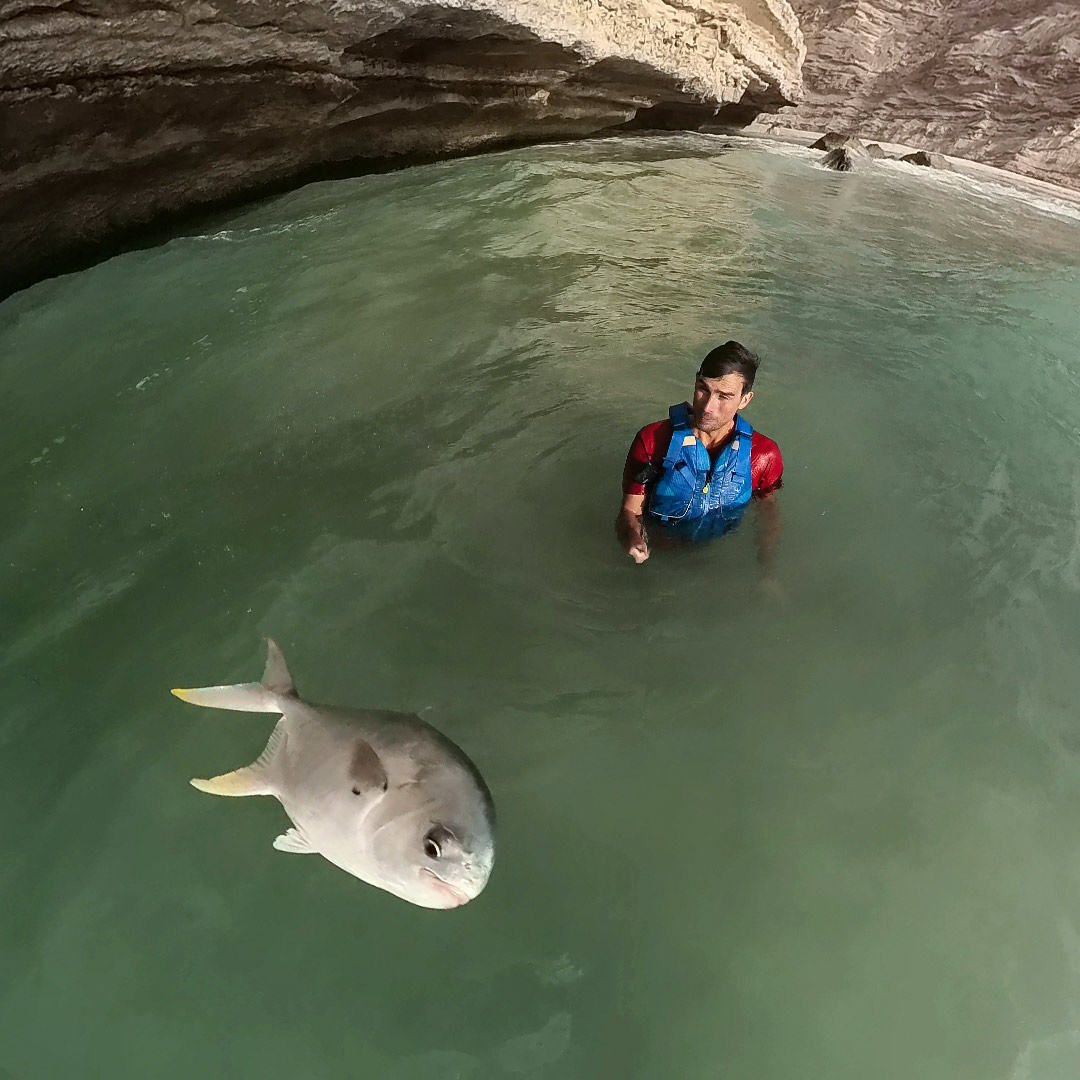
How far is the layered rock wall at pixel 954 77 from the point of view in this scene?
14062 millimetres

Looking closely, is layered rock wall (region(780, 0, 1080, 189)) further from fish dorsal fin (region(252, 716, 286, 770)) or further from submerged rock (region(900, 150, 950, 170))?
fish dorsal fin (region(252, 716, 286, 770))

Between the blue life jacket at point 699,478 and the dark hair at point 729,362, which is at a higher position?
the dark hair at point 729,362

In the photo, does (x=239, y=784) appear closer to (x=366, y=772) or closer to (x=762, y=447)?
(x=366, y=772)

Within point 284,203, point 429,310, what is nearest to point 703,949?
point 429,310

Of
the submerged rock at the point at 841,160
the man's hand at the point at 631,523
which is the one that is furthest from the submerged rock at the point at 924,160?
the man's hand at the point at 631,523

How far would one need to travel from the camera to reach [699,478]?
357 centimetres

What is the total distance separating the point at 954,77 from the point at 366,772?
17.5 meters

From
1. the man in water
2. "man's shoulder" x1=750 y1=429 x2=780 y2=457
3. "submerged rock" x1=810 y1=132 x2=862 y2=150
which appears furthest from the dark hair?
"submerged rock" x1=810 y1=132 x2=862 y2=150

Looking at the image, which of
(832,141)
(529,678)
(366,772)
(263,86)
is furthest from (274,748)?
(832,141)

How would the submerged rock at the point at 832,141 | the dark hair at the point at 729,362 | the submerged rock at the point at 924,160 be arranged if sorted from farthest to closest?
the submerged rock at the point at 924,160
the submerged rock at the point at 832,141
the dark hair at the point at 729,362

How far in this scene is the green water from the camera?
2.37 metres

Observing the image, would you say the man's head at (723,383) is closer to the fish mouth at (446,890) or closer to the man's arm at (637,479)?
the man's arm at (637,479)

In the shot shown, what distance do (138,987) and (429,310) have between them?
4323 millimetres

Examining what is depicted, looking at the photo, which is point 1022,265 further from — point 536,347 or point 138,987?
point 138,987
